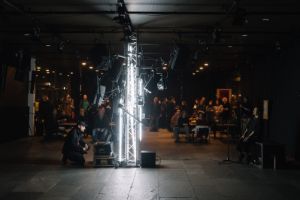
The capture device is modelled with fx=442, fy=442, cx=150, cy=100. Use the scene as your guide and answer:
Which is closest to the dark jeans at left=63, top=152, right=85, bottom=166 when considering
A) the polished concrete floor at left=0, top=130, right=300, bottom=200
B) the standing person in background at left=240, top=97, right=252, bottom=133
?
the polished concrete floor at left=0, top=130, right=300, bottom=200

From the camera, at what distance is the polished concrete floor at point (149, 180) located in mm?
8086

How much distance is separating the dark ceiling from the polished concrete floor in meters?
3.54

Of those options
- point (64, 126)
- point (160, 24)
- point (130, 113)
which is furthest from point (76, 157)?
point (64, 126)

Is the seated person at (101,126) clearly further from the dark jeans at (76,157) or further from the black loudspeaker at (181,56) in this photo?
the dark jeans at (76,157)

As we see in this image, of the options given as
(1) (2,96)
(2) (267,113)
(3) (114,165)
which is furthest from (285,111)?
(1) (2,96)

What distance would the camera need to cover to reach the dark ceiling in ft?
34.6

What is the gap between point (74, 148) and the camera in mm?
11719

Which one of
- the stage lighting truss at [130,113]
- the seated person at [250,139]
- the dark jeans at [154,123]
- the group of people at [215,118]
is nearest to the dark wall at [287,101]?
the group of people at [215,118]

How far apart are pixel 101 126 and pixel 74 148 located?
13.6 ft

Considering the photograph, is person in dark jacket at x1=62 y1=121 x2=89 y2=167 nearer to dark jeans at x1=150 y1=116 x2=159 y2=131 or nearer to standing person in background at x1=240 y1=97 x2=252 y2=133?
standing person in background at x1=240 y1=97 x2=252 y2=133

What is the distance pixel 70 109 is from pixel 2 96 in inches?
336

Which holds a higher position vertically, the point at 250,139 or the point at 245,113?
the point at 245,113

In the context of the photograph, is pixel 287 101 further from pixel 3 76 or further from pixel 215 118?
pixel 3 76

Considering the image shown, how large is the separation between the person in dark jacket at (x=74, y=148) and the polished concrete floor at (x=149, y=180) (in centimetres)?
27
